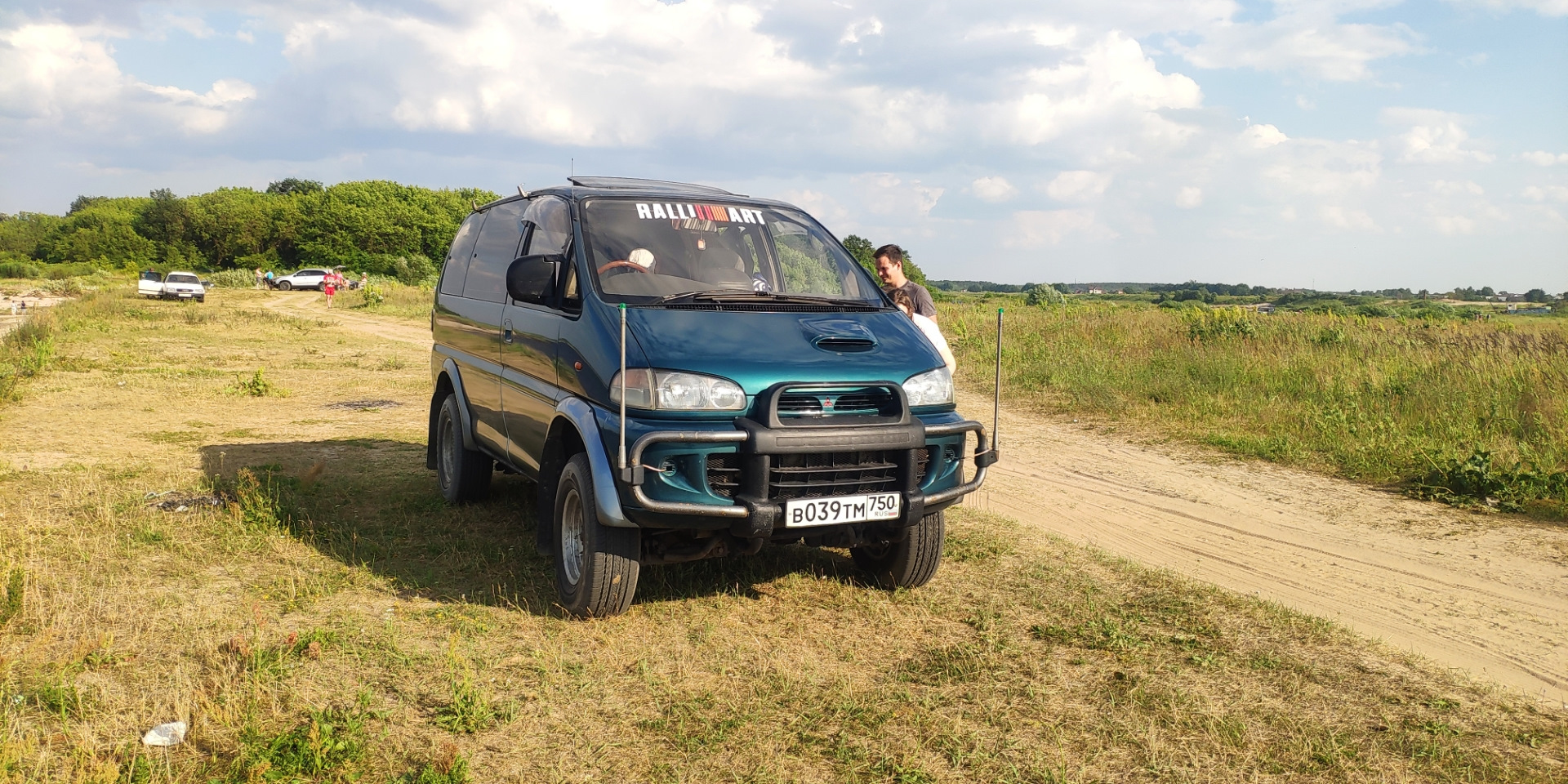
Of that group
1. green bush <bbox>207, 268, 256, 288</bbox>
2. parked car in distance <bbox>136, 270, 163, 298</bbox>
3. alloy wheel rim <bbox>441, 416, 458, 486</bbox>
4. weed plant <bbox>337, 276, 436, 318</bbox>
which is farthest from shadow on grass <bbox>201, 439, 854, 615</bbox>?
green bush <bbox>207, 268, 256, 288</bbox>

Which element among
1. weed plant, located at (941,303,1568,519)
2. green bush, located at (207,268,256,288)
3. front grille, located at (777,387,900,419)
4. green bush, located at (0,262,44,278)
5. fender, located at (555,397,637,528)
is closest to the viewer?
fender, located at (555,397,637,528)

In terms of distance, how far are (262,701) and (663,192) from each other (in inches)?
133

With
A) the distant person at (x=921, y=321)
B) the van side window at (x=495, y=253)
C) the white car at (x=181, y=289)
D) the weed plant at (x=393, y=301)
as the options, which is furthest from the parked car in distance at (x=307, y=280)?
the distant person at (x=921, y=321)

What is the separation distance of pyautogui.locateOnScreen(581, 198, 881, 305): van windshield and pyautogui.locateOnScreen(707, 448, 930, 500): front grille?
1.03 metres

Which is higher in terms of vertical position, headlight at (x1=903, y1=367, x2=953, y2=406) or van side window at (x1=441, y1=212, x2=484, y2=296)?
van side window at (x1=441, y1=212, x2=484, y2=296)

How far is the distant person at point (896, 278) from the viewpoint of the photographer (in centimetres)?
791

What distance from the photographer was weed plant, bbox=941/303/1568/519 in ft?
29.2

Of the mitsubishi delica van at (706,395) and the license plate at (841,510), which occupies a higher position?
the mitsubishi delica van at (706,395)

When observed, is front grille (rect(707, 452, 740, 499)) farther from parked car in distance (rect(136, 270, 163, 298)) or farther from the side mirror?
parked car in distance (rect(136, 270, 163, 298))

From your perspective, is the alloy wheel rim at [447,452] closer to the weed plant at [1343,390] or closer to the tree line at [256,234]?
the weed plant at [1343,390]

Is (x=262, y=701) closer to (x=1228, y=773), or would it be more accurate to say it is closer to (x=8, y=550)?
(x=8, y=550)

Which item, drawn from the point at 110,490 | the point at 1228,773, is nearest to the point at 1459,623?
the point at 1228,773

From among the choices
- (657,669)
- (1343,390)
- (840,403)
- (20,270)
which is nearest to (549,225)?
(840,403)

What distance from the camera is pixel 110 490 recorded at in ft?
25.0
